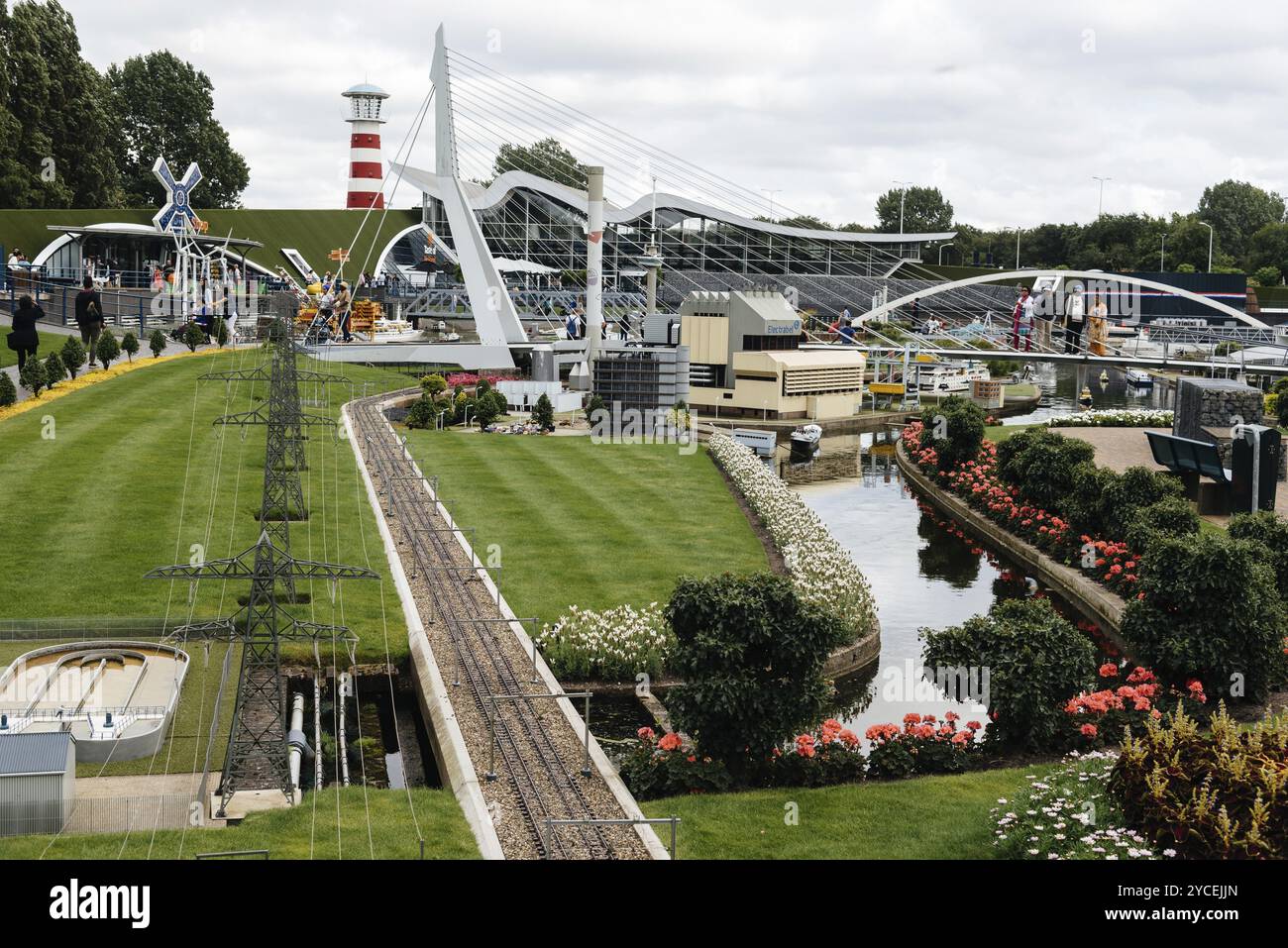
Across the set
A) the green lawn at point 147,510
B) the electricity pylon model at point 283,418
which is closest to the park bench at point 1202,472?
the green lawn at point 147,510

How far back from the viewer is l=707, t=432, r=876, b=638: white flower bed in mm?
26938

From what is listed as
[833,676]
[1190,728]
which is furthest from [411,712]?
[1190,728]

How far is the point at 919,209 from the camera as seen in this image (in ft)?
554

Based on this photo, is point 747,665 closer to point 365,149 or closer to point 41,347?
point 41,347

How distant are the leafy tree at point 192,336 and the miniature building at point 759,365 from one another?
23076 millimetres

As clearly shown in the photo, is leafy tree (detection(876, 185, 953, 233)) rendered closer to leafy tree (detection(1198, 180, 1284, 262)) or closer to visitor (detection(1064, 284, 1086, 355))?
leafy tree (detection(1198, 180, 1284, 262))

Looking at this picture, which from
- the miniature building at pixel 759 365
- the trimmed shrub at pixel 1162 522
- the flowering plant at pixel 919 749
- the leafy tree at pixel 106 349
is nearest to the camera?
the flowering plant at pixel 919 749

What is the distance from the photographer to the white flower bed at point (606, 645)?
2358 centimetres

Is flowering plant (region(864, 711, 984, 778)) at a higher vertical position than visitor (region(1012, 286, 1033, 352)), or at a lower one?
lower

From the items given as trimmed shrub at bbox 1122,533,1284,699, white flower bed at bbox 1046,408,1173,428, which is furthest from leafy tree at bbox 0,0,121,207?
trimmed shrub at bbox 1122,533,1284,699

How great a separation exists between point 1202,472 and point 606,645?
860 inches

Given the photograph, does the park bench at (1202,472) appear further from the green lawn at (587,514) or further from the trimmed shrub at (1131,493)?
the green lawn at (587,514)

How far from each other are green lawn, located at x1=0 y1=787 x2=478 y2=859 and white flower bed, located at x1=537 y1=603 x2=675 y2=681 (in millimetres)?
6875

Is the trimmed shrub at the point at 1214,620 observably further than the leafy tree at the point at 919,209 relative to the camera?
No
